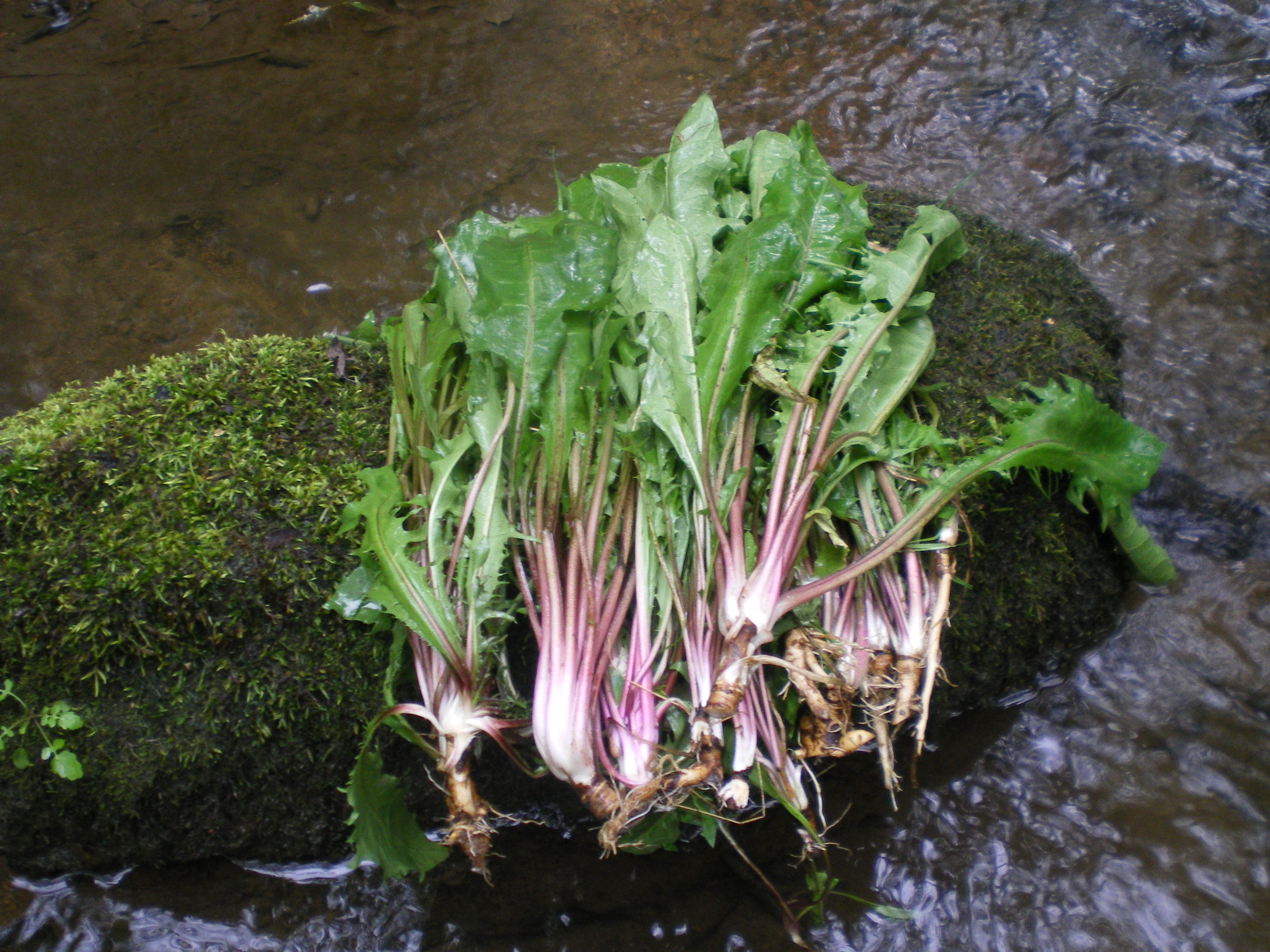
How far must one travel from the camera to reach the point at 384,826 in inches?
79.2

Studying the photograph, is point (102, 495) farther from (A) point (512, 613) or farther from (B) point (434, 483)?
(A) point (512, 613)

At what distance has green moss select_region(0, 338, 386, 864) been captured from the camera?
2.23 metres

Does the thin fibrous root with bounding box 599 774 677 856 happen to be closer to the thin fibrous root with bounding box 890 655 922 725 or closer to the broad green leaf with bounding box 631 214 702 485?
the thin fibrous root with bounding box 890 655 922 725

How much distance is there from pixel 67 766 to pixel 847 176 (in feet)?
14.1

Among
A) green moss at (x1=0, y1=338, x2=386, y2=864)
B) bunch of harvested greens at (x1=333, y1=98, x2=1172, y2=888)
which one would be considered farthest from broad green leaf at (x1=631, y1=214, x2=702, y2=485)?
green moss at (x1=0, y1=338, x2=386, y2=864)

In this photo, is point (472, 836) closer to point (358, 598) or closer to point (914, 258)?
point (358, 598)

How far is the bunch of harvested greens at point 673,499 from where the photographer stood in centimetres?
202

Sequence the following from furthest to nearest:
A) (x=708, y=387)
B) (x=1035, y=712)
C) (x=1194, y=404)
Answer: (x=1194, y=404) → (x=1035, y=712) → (x=708, y=387)

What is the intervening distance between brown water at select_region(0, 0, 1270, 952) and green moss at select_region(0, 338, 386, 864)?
0.35m

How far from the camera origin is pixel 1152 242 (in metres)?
3.93

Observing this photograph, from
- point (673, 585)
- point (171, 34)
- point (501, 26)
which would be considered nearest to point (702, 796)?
point (673, 585)

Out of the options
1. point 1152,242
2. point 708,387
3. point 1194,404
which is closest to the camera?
point 708,387

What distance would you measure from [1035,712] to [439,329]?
7.47 ft

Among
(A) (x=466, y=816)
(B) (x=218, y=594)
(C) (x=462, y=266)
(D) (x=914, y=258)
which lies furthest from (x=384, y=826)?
(D) (x=914, y=258)
